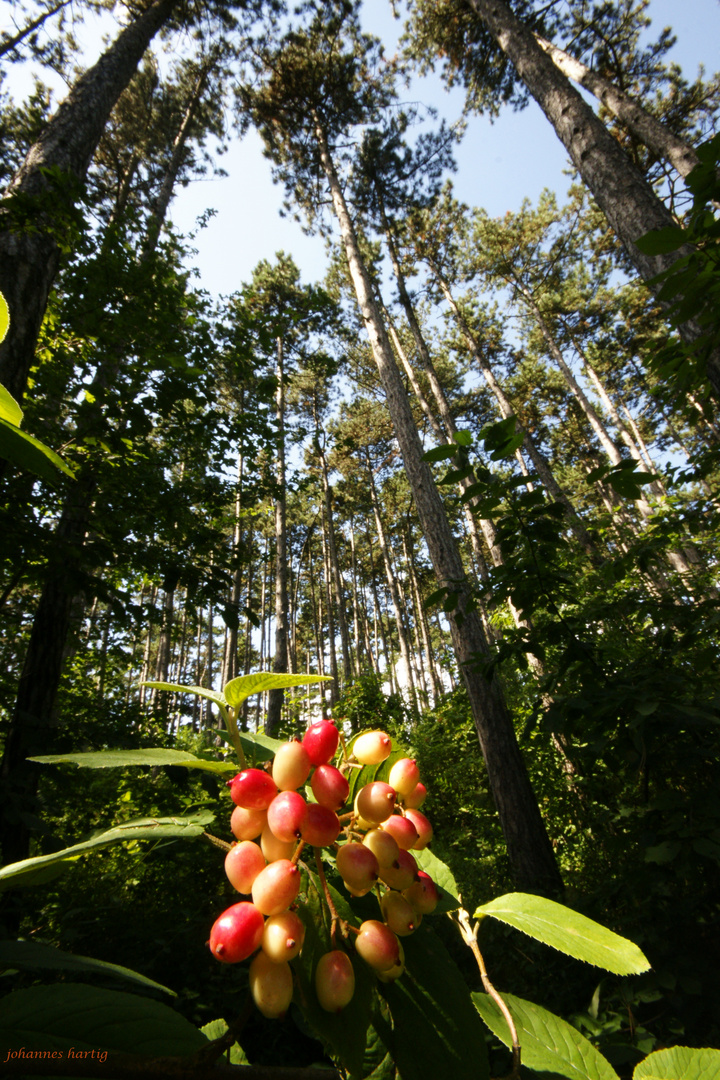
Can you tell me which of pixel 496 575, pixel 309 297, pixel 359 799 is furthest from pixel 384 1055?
pixel 309 297

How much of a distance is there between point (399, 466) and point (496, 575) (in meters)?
18.1

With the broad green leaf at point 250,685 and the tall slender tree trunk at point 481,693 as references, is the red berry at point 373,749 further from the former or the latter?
the tall slender tree trunk at point 481,693

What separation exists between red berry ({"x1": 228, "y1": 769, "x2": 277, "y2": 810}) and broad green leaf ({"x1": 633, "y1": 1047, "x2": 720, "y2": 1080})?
17.9 inches

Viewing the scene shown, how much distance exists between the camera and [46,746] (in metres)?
2.28

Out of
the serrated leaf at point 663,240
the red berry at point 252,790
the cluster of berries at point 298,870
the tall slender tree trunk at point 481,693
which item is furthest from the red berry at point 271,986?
the tall slender tree trunk at point 481,693

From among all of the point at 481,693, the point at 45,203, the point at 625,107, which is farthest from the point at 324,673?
the point at 625,107

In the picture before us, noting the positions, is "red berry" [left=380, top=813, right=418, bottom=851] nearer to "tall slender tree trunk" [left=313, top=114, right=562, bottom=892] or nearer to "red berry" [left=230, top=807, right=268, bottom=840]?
"red berry" [left=230, top=807, right=268, bottom=840]

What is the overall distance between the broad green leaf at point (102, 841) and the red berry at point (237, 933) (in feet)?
0.23

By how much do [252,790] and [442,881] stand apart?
1.02 ft

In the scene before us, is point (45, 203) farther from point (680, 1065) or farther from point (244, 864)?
Answer: point (680, 1065)

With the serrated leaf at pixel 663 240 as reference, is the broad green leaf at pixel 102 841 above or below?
below

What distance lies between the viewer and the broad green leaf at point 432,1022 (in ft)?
1.18

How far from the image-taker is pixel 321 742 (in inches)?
18.8

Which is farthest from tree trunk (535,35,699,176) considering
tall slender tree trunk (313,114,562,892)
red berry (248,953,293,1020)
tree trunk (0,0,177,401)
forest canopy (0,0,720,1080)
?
red berry (248,953,293,1020)
